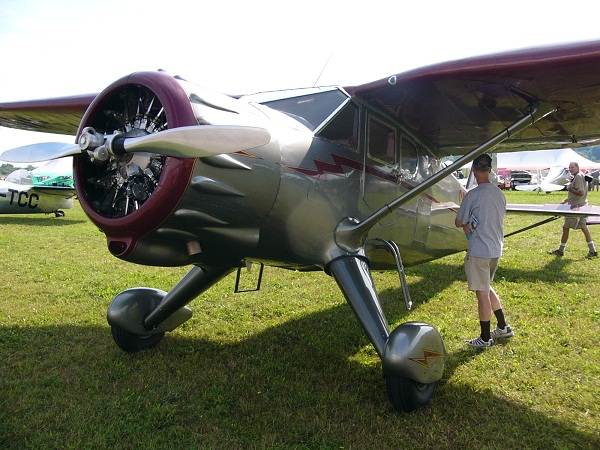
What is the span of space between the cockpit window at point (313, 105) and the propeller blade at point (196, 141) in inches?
50.0

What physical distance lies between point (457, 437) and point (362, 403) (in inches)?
28.5

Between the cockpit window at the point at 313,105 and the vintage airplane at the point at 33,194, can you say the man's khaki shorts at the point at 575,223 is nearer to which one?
the cockpit window at the point at 313,105

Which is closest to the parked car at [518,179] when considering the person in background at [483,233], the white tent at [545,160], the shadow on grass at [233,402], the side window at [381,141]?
the white tent at [545,160]

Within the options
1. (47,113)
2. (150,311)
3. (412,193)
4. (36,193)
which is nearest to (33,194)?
(36,193)

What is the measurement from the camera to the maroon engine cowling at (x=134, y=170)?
2.79 m

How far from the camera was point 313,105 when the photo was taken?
13.3 feet

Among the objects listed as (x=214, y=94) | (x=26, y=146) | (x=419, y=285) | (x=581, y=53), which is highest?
(x=581, y=53)

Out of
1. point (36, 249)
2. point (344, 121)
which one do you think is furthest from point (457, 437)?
point (36, 249)

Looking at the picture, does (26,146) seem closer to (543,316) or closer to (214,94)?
(214,94)

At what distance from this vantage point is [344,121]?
405 centimetres

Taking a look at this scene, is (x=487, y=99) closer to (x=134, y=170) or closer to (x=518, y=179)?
(x=134, y=170)

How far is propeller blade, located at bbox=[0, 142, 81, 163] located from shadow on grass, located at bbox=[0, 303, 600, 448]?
1759 millimetres

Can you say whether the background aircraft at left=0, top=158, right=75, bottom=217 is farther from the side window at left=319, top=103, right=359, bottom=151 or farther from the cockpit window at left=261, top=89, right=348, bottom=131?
the side window at left=319, top=103, right=359, bottom=151

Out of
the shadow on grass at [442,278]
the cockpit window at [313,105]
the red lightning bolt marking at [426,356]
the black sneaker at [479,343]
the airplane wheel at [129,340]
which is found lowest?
the shadow on grass at [442,278]
